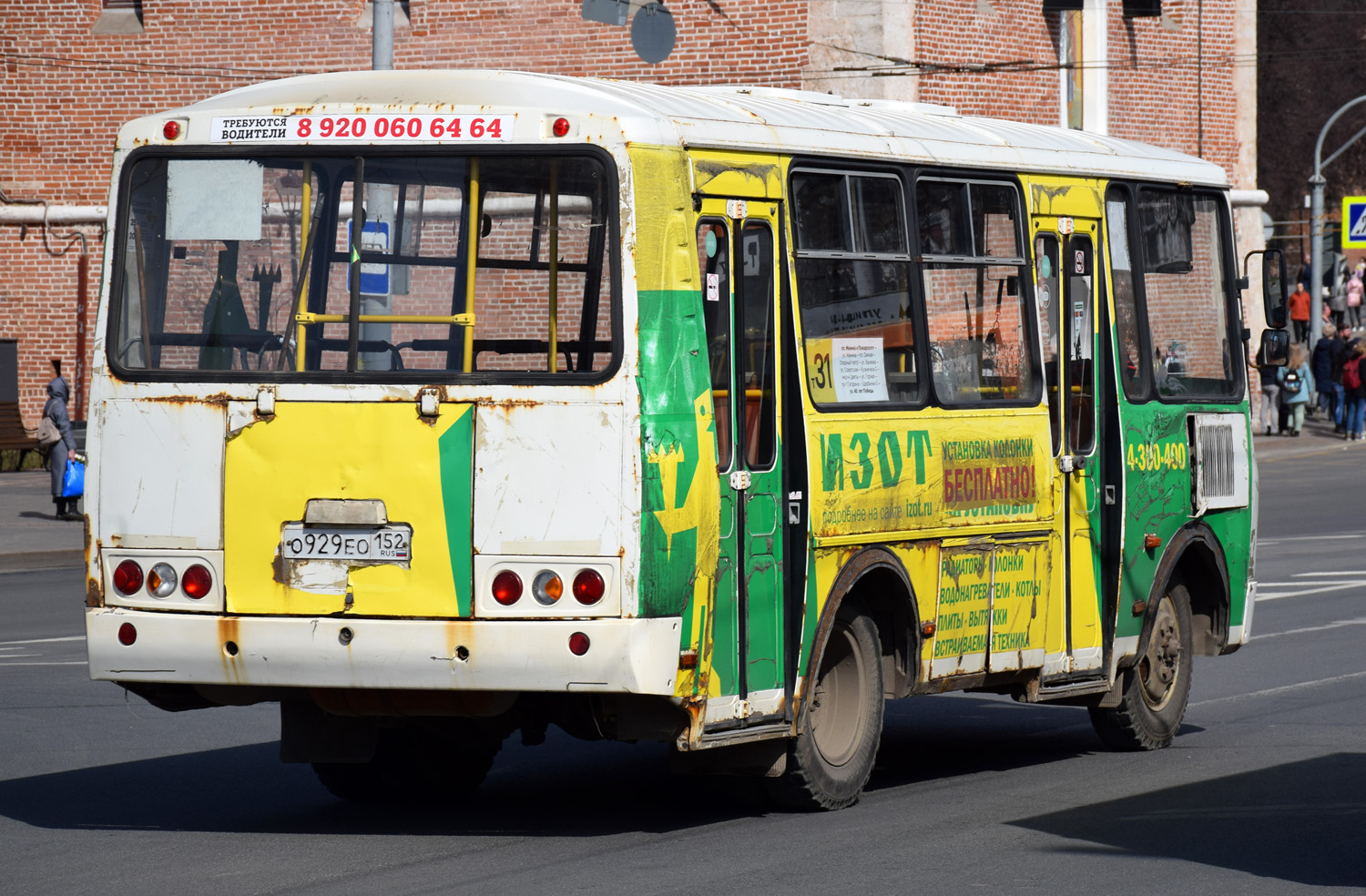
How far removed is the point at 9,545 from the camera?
21641 millimetres

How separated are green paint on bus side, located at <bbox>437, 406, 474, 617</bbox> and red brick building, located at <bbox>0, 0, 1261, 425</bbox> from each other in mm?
23087

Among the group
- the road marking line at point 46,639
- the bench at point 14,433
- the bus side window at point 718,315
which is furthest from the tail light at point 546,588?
the bench at point 14,433

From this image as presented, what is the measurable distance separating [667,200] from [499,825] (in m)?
2.46

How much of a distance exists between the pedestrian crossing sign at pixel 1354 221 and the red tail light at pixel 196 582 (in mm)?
31792

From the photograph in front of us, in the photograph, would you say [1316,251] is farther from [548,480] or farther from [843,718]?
[548,480]

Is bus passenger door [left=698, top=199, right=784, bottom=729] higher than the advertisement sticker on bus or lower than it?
lower

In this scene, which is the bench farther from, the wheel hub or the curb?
the wheel hub

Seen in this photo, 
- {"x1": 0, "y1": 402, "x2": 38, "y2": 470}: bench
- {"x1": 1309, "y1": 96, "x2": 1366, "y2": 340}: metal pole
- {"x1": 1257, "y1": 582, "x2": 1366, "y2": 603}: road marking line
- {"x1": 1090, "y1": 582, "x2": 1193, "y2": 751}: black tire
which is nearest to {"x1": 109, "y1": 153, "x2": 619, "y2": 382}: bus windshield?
{"x1": 1090, "y1": 582, "x2": 1193, "y2": 751}: black tire

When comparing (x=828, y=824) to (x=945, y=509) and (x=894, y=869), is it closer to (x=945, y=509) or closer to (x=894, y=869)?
(x=894, y=869)

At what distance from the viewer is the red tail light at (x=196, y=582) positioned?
7.91m

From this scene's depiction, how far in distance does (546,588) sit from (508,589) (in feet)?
0.45

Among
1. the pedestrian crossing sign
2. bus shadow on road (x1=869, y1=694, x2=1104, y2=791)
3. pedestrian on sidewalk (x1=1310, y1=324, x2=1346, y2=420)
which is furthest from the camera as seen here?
pedestrian on sidewalk (x1=1310, y1=324, x2=1346, y2=420)

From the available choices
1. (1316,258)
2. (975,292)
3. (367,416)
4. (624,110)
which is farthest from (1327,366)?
(367,416)

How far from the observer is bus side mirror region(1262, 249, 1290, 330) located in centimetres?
1142
